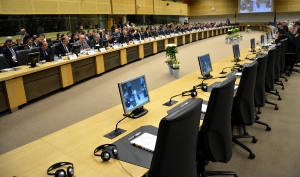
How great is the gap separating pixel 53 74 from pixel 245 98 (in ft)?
14.4

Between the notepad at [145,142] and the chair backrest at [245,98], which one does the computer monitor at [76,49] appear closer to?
the chair backrest at [245,98]

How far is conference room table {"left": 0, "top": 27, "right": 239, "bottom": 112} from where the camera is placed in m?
4.61

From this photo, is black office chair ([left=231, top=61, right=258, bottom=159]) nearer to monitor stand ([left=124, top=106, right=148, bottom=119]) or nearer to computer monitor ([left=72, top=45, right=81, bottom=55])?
monitor stand ([left=124, top=106, right=148, bottom=119])

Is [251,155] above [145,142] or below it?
below

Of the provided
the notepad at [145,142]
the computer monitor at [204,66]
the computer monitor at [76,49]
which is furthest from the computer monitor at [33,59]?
the notepad at [145,142]

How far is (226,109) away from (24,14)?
386 inches

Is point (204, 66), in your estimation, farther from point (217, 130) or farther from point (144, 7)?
point (144, 7)

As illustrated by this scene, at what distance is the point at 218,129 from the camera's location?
1983 millimetres

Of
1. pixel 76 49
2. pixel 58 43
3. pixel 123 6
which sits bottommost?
pixel 76 49

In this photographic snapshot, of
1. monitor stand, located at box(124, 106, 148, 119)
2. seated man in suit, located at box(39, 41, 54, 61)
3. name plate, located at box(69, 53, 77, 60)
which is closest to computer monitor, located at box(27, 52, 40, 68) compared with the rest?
name plate, located at box(69, 53, 77, 60)

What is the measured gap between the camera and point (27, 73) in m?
4.90

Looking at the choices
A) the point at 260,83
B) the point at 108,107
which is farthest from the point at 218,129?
the point at 108,107

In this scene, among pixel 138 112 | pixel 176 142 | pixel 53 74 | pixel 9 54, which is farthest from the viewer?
pixel 9 54

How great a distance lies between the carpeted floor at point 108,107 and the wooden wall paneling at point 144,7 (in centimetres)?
1007
